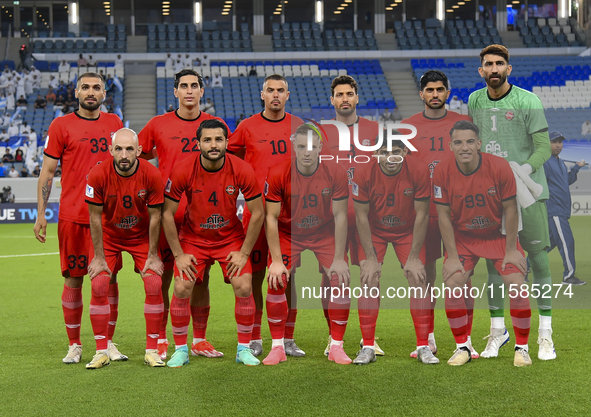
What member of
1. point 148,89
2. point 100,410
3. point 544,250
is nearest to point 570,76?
point 148,89

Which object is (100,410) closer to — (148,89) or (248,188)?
(248,188)

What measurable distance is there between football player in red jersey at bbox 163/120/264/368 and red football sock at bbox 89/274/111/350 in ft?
1.51

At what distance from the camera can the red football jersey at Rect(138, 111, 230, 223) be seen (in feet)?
16.6

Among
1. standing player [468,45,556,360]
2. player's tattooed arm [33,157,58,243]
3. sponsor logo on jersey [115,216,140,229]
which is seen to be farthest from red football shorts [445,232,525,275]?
player's tattooed arm [33,157,58,243]

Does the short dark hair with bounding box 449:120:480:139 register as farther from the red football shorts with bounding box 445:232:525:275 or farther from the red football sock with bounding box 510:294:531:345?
the red football sock with bounding box 510:294:531:345

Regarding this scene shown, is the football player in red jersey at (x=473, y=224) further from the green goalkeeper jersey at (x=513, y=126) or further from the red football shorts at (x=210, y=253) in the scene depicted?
the red football shorts at (x=210, y=253)

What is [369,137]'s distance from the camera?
4.89 m

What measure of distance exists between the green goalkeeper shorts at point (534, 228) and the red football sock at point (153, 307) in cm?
252

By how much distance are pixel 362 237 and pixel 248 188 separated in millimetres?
854

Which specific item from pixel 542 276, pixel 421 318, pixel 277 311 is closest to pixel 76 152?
pixel 277 311

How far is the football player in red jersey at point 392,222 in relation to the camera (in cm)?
471

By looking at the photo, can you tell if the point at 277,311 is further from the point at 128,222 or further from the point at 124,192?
the point at 124,192

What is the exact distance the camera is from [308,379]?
4.35 meters

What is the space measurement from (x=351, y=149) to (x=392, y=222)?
60 cm
